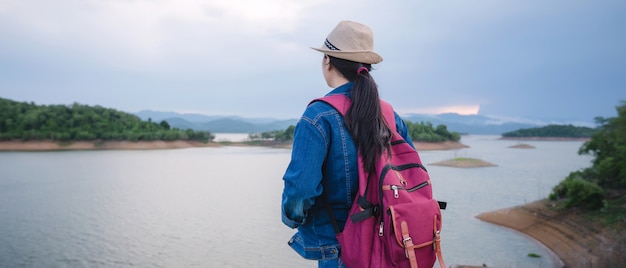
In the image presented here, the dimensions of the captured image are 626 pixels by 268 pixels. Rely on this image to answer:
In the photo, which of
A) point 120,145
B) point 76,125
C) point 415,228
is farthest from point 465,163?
point 76,125

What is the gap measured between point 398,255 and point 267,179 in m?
21.4

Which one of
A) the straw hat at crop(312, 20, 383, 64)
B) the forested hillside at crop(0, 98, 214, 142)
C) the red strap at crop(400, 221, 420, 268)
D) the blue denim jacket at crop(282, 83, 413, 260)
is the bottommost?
the red strap at crop(400, 221, 420, 268)

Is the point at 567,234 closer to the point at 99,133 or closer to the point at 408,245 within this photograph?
the point at 408,245

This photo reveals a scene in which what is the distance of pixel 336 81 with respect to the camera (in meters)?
1.29

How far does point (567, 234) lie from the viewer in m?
8.50

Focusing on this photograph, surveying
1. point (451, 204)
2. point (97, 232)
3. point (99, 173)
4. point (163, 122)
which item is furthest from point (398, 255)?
point (163, 122)

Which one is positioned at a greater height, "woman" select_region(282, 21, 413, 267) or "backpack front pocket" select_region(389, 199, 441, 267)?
"woman" select_region(282, 21, 413, 267)

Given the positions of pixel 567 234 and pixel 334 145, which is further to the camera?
pixel 567 234

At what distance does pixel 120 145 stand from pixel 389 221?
56209mm

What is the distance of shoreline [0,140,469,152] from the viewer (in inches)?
1794

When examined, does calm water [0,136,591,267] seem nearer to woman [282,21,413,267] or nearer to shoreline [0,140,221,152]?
woman [282,21,413,267]

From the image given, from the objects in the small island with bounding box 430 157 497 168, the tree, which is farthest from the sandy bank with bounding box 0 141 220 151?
the tree

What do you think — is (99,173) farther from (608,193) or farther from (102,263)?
(608,193)

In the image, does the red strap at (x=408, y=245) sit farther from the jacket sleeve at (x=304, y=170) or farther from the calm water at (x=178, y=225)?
the calm water at (x=178, y=225)
